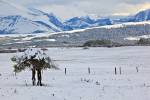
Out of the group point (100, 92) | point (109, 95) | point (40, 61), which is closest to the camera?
point (109, 95)

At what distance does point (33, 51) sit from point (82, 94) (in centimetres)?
941

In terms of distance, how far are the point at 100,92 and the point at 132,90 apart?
2644 millimetres

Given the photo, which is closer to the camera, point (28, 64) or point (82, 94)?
point (82, 94)

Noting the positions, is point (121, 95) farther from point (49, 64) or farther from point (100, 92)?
point (49, 64)

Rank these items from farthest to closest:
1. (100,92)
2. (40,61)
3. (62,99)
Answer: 1. (40,61)
2. (100,92)
3. (62,99)

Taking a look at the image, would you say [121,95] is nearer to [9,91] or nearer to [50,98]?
[50,98]

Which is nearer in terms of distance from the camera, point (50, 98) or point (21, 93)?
point (50, 98)

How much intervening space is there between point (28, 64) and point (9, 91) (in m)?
7.72

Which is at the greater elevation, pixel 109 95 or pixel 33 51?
pixel 33 51

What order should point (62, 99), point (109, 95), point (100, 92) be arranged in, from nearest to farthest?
point (62, 99)
point (109, 95)
point (100, 92)

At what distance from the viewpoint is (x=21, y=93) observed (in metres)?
28.2

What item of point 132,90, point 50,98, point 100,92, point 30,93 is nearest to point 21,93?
point 30,93

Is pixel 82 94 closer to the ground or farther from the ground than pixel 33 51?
closer to the ground

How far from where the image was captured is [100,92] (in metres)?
30.2
